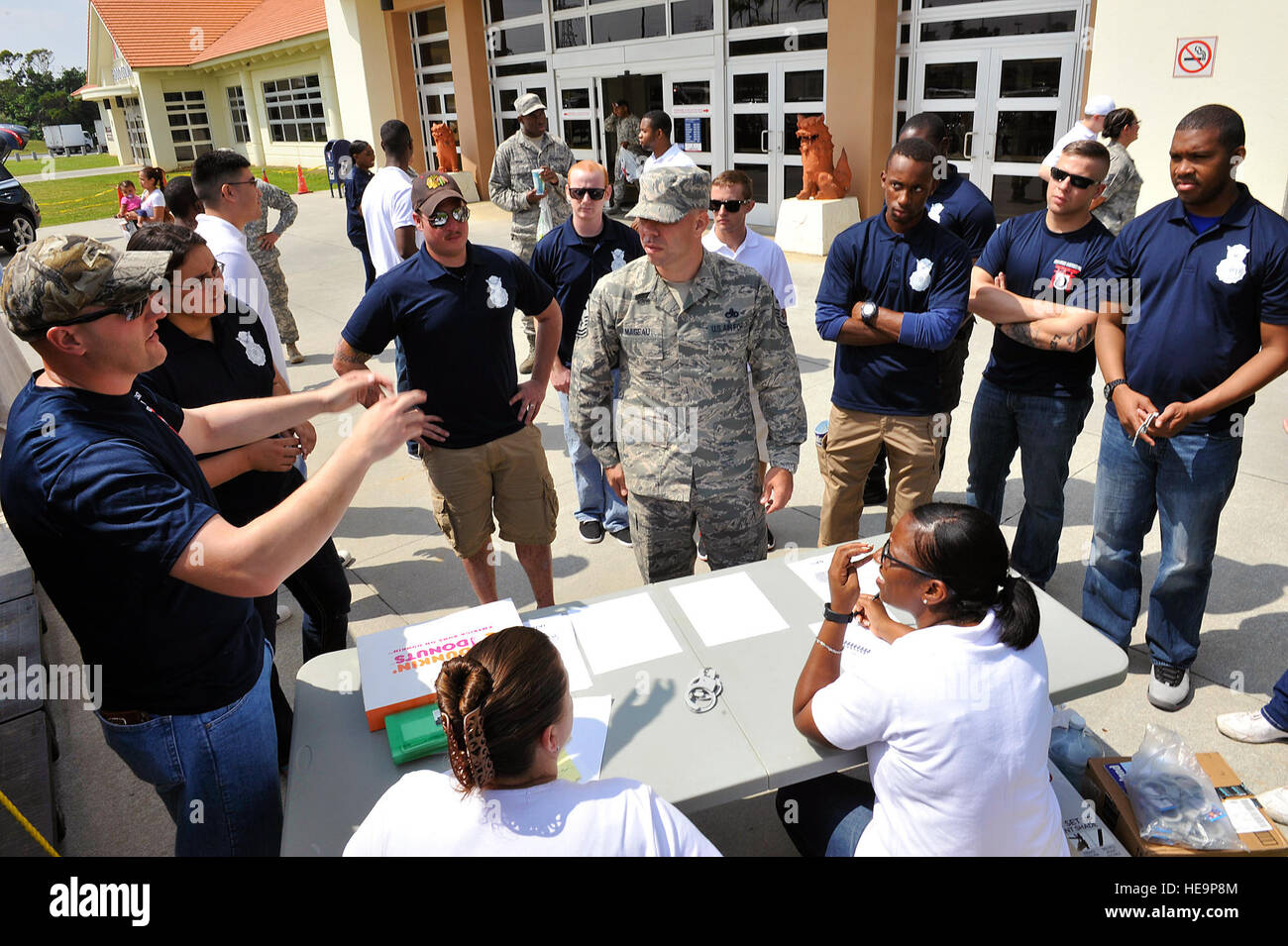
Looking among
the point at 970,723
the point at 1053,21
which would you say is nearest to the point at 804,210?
the point at 1053,21

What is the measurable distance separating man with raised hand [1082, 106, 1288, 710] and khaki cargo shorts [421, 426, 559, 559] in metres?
2.40

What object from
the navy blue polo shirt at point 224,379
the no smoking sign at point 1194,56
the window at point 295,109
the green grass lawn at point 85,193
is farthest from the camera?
the window at point 295,109

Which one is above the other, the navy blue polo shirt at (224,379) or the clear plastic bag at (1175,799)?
the navy blue polo shirt at (224,379)

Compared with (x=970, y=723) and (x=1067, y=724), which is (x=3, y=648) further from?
(x=1067, y=724)

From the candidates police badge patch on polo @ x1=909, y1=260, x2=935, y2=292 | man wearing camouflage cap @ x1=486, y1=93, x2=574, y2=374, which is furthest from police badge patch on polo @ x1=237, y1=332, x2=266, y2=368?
man wearing camouflage cap @ x1=486, y1=93, x2=574, y2=374

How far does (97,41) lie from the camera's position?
3525 centimetres

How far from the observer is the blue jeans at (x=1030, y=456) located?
11.8ft

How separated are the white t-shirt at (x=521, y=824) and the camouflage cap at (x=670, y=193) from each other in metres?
1.98

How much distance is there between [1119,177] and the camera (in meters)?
6.32

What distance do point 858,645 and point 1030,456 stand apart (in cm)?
191

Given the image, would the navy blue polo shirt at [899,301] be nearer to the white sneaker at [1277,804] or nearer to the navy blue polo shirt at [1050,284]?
the navy blue polo shirt at [1050,284]

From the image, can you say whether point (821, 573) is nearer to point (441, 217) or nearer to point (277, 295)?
point (441, 217)

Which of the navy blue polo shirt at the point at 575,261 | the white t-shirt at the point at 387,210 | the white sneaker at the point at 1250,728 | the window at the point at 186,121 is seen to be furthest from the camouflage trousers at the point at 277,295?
the window at the point at 186,121
